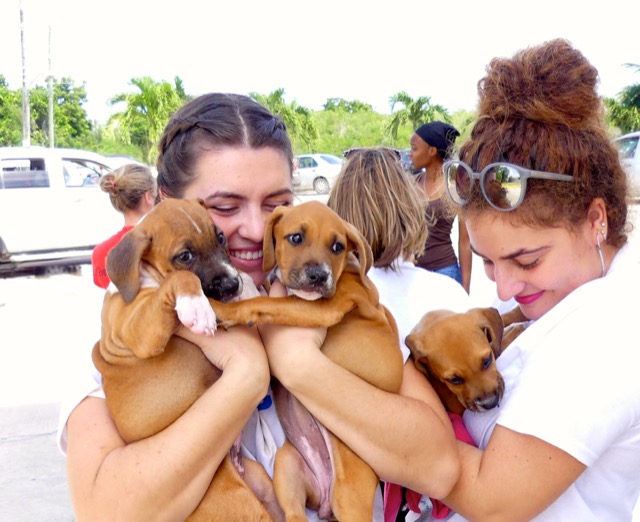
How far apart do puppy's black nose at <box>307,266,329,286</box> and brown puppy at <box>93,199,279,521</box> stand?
0.27 metres

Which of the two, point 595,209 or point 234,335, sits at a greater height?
point 595,209

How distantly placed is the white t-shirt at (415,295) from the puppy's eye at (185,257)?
130 centimetres

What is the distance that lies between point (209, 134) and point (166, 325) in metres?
0.87

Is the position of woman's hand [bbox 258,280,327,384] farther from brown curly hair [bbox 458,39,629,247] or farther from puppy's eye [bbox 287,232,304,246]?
brown curly hair [bbox 458,39,629,247]

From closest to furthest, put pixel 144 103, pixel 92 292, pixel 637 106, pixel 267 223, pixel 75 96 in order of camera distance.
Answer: pixel 267 223
pixel 92 292
pixel 144 103
pixel 637 106
pixel 75 96

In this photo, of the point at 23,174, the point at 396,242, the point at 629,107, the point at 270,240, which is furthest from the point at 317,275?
the point at 629,107

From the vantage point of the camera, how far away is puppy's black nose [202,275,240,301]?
254 centimetres

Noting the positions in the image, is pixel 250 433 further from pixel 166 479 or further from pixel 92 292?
pixel 92 292

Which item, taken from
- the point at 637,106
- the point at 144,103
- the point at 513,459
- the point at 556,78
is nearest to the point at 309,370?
the point at 513,459

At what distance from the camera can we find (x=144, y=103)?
34375 mm

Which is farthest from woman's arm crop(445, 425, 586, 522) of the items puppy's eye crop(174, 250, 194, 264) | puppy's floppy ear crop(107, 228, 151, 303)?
puppy's floppy ear crop(107, 228, 151, 303)

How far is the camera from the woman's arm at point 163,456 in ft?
6.98

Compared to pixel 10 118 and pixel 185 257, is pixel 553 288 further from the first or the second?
pixel 10 118

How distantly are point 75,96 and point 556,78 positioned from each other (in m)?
64.5
